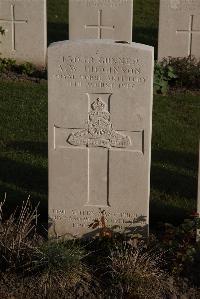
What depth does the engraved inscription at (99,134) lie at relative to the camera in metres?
5.44

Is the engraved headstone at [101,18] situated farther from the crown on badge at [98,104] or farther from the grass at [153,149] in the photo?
the crown on badge at [98,104]

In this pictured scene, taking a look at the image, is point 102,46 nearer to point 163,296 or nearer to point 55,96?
point 55,96

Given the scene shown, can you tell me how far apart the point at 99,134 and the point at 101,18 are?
21.0 ft

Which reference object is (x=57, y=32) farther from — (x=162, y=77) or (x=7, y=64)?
(x=162, y=77)

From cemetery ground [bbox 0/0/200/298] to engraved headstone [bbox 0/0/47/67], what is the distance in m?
2.68

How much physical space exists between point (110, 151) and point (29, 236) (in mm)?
953

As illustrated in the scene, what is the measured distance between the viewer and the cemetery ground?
505 centimetres

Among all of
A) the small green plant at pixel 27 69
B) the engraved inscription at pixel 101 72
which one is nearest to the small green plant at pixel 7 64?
the small green plant at pixel 27 69

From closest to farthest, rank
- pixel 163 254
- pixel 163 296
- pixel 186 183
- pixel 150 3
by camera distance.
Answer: pixel 163 296 < pixel 163 254 < pixel 186 183 < pixel 150 3

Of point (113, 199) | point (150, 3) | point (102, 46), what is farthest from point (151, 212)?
point (150, 3)

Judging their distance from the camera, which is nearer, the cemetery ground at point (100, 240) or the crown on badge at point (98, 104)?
the cemetery ground at point (100, 240)

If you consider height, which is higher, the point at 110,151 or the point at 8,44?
the point at 8,44

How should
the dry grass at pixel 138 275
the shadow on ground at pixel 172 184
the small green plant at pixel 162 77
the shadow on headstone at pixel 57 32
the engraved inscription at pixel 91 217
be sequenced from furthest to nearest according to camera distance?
the shadow on headstone at pixel 57 32, the small green plant at pixel 162 77, the shadow on ground at pixel 172 184, the engraved inscription at pixel 91 217, the dry grass at pixel 138 275

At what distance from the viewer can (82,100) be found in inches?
213
